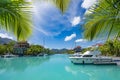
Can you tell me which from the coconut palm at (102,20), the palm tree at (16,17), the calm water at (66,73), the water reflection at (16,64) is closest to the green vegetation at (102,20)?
the coconut palm at (102,20)

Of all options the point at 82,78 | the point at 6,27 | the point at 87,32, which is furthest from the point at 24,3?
the point at 82,78

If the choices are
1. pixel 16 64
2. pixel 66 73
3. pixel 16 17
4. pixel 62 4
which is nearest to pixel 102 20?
pixel 62 4

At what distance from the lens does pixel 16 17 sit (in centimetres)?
169

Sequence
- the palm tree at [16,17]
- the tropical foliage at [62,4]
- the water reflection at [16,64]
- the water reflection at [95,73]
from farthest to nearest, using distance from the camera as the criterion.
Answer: the water reflection at [16,64] < the water reflection at [95,73] < the tropical foliage at [62,4] < the palm tree at [16,17]

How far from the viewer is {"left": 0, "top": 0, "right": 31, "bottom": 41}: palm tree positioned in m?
1.62

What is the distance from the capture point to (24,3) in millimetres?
1689

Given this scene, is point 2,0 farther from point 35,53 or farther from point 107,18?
point 35,53

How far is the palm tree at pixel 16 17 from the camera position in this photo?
5.31 ft

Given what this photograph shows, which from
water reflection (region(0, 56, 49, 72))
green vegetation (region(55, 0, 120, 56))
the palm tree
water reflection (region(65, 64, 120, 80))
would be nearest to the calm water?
water reflection (region(65, 64, 120, 80))

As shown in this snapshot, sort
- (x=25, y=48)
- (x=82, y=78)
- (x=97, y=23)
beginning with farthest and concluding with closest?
1. (x=25, y=48)
2. (x=82, y=78)
3. (x=97, y=23)

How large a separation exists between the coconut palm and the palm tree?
0.54 metres

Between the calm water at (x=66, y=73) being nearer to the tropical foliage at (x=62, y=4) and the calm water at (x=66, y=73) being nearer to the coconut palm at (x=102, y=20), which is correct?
the coconut palm at (x=102, y=20)

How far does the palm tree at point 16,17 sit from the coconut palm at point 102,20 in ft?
1.77

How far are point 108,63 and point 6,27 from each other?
830 inches
